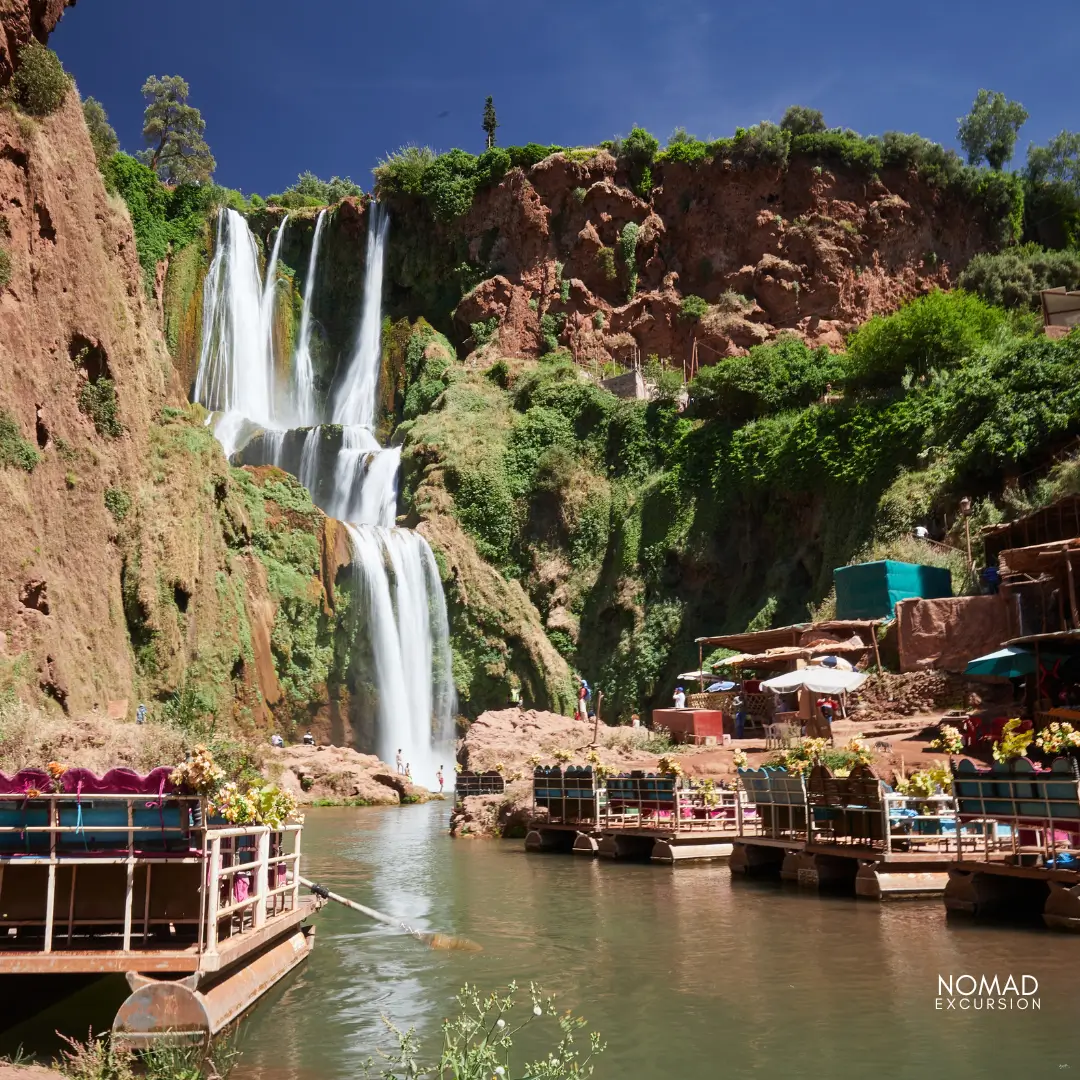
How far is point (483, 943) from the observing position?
37.9 feet

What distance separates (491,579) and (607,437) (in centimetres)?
829

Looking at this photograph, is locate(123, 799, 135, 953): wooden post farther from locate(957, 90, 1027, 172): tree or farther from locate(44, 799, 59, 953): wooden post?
locate(957, 90, 1027, 172): tree

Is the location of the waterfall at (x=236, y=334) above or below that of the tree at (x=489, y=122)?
below

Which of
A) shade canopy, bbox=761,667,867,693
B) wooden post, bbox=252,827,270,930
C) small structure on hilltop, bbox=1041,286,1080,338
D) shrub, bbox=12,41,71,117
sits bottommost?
wooden post, bbox=252,827,270,930

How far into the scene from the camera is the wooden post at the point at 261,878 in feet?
29.9

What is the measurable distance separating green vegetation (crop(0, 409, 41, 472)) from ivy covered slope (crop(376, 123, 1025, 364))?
98.6 feet

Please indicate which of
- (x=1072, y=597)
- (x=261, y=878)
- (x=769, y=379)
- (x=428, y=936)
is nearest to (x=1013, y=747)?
(x=428, y=936)

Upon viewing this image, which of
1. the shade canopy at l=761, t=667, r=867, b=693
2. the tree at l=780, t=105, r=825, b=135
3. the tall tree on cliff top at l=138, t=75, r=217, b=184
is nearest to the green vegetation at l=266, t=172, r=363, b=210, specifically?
the tall tree on cliff top at l=138, t=75, r=217, b=184

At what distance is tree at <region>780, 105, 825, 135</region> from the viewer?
51094mm

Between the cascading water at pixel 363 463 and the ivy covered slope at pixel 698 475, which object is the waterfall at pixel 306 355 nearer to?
the cascading water at pixel 363 463

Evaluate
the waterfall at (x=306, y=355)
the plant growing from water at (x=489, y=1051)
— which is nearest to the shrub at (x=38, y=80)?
the waterfall at (x=306, y=355)

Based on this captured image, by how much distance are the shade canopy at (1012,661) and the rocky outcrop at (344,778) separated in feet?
60.4

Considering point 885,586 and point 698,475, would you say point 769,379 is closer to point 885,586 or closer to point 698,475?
point 698,475

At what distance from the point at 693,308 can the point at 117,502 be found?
95.6 feet
